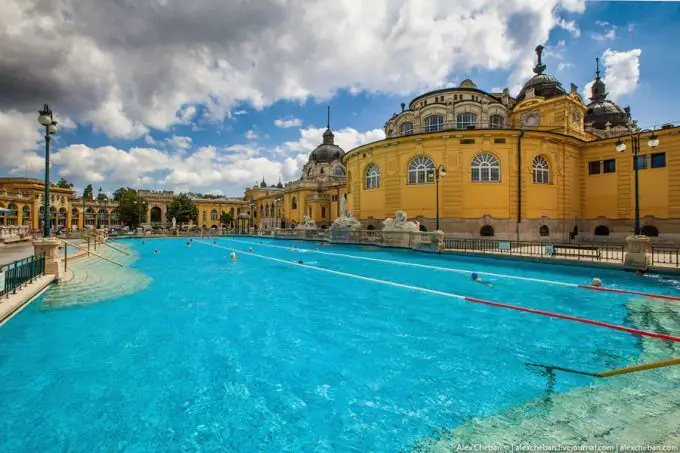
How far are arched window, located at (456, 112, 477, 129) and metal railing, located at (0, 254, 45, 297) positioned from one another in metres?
35.3

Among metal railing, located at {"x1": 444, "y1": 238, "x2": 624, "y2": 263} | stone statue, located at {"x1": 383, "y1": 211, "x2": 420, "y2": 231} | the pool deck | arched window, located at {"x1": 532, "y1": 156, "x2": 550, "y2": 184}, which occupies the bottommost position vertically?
the pool deck

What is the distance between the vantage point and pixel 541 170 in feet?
93.9

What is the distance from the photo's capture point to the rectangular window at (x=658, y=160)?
25.3m

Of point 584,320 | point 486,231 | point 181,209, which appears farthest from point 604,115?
point 181,209

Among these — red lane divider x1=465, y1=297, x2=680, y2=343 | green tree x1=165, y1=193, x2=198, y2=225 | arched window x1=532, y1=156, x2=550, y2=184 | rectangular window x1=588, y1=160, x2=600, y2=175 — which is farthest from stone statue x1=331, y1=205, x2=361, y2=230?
green tree x1=165, y1=193, x2=198, y2=225

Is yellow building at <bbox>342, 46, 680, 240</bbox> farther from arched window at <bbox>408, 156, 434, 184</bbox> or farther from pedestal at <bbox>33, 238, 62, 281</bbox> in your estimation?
pedestal at <bbox>33, 238, 62, 281</bbox>

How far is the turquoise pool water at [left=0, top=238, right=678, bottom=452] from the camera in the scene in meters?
3.83

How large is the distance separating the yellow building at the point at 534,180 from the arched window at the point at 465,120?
5323 millimetres

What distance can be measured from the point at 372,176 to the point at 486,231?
13.1 metres

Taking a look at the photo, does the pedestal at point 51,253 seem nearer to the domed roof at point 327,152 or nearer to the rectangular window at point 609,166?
the rectangular window at point 609,166

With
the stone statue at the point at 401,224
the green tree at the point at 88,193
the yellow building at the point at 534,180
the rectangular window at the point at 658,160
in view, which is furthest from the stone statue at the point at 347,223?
the green tree at the point at 88,193

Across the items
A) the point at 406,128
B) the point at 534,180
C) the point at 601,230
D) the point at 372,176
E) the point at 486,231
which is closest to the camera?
the point at 486,231

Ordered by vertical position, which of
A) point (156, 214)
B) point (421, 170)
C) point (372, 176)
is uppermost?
point (372, 176)

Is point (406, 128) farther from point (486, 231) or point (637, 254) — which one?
point (637, 254)
